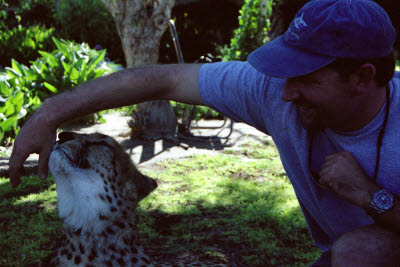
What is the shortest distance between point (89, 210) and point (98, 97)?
0.58m

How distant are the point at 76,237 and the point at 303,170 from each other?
3.97 ft

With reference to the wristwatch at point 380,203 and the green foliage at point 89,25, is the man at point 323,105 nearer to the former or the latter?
the wristwatch at point 380,203

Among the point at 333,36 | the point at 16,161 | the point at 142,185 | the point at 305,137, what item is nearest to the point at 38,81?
the point at 142,185

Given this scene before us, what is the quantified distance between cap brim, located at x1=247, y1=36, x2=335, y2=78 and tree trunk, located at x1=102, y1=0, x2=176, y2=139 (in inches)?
169

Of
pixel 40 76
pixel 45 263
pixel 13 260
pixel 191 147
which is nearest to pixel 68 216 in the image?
pixel 45 263

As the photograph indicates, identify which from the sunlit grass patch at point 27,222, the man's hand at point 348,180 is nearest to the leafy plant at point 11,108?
the sunlit grass patch at point 27,222

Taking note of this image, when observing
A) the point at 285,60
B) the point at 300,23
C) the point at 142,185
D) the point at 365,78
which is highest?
the point at 300,23

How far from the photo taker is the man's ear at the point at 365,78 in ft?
6.11

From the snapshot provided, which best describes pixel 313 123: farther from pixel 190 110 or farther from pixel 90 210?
pixel 190 110

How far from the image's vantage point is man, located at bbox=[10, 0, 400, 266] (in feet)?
6.04

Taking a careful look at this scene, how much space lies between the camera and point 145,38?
6191 millimetres

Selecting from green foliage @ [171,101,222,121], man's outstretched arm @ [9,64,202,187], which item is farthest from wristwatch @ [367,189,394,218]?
green foliage @ [171,101,222,121]

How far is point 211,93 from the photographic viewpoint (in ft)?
7.71

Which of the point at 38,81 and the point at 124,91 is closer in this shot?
the point at 124,91
